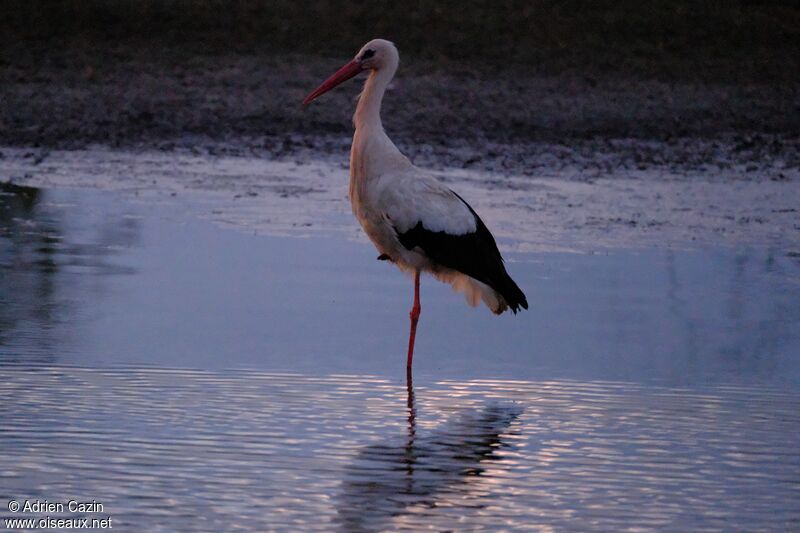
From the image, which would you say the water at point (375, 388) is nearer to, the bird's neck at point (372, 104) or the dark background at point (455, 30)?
the bird's neck at point (372, 104)

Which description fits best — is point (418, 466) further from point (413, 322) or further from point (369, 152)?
point (369, 152)

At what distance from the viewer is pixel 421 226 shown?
8.64m

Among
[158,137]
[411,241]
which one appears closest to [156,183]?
[158,137]

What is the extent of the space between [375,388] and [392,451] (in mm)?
1119

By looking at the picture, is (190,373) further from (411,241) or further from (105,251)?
(105,251)

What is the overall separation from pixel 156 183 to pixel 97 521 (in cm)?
876

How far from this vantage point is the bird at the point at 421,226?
340 inches

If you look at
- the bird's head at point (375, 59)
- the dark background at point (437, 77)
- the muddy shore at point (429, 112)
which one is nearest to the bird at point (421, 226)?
the bird's head at point (375, 59)

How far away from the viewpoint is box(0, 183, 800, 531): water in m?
5.61

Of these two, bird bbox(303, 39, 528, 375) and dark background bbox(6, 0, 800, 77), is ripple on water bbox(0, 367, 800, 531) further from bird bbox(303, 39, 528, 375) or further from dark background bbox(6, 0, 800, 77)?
dark background bbox(6, 0, 800, 77)

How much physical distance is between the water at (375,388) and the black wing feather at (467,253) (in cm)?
29

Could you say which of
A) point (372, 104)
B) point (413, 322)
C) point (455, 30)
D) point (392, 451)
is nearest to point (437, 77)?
point (455, 30)

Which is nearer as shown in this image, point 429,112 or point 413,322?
point 413,322

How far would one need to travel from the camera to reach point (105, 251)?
10539mm
